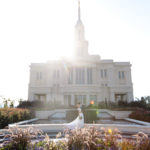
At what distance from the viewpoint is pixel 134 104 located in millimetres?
23344

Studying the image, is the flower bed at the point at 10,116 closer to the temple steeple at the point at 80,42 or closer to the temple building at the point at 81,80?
the temple building at the point at 81,80

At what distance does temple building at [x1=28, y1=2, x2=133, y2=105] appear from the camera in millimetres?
32375

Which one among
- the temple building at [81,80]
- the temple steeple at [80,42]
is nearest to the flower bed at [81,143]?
the temple building at [81,80]

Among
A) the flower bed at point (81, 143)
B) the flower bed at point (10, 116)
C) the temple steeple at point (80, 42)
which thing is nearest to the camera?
the flower bed at point (81, 143)

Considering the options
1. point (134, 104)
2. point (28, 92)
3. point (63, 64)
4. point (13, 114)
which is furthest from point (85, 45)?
point (13, 114)

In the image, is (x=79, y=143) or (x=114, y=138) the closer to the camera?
(x=79, y=143)

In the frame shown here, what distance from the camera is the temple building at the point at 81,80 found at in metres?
32.4

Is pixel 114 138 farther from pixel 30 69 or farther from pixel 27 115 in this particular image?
pixel 30 69

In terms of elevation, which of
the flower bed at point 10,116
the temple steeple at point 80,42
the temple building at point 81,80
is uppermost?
the temple steeple at point 80,42

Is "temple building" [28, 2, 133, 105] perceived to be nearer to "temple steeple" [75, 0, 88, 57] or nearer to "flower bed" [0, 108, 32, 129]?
"temple steeple" [75, 0, 88, 57]

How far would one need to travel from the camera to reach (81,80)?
1421 inches

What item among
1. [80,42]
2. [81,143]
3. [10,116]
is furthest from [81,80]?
[81,143]

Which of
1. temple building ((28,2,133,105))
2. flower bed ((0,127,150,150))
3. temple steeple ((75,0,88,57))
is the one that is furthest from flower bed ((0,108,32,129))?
temple steeple ((75,0,88,57))

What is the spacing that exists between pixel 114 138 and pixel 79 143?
1.12 m
